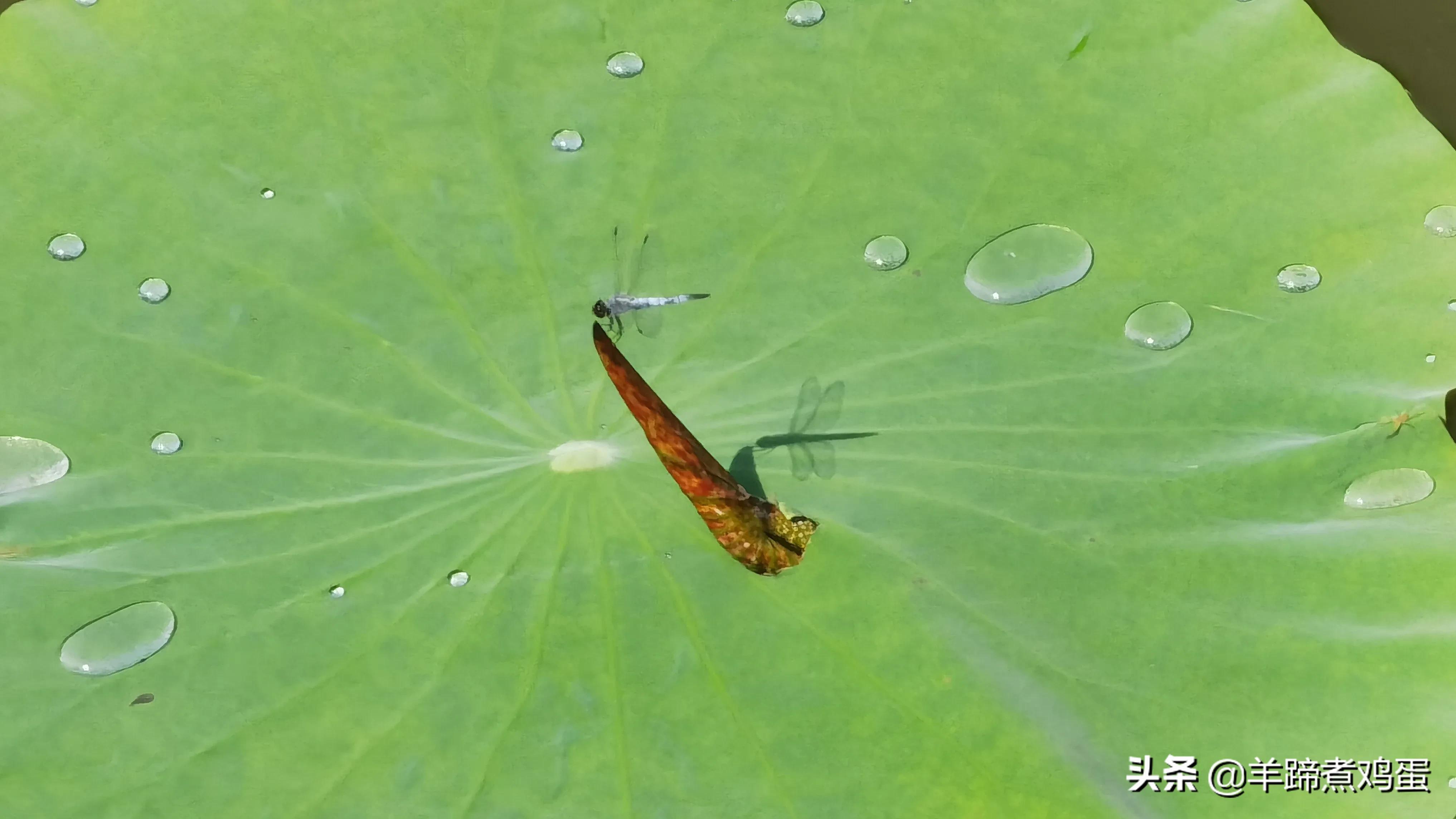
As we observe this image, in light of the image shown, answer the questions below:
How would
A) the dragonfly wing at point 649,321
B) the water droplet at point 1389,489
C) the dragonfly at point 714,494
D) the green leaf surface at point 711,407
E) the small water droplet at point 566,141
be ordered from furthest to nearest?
the small water droplet at point 566,141
the dragonfly wing at point 649,321
the water droplet at point 1389,489
the green leaf surface at point 711,407
the dragonfly at point 714,494

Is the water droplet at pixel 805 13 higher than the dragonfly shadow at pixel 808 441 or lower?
higher

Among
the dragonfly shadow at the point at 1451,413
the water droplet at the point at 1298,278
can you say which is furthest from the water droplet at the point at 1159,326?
the dragonfly shadow at the point at 1451,413

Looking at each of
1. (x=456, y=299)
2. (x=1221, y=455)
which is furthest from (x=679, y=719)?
(x=1221, y=455)

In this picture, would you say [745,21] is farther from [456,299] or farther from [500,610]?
[500,610]

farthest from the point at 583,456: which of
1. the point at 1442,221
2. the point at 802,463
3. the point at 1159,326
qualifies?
the point at 1442,221

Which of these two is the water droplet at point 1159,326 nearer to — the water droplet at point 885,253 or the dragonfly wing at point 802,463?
the water droplet at point 885,253

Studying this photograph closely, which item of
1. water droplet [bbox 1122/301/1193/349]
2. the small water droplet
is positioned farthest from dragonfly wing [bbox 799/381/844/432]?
the small water droplet

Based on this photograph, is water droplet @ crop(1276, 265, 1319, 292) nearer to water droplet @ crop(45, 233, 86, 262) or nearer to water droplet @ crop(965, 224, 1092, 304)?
water droplet @ crop(965, 224, 1092, 304)

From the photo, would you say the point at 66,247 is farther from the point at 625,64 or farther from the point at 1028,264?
the point at 1028,264
